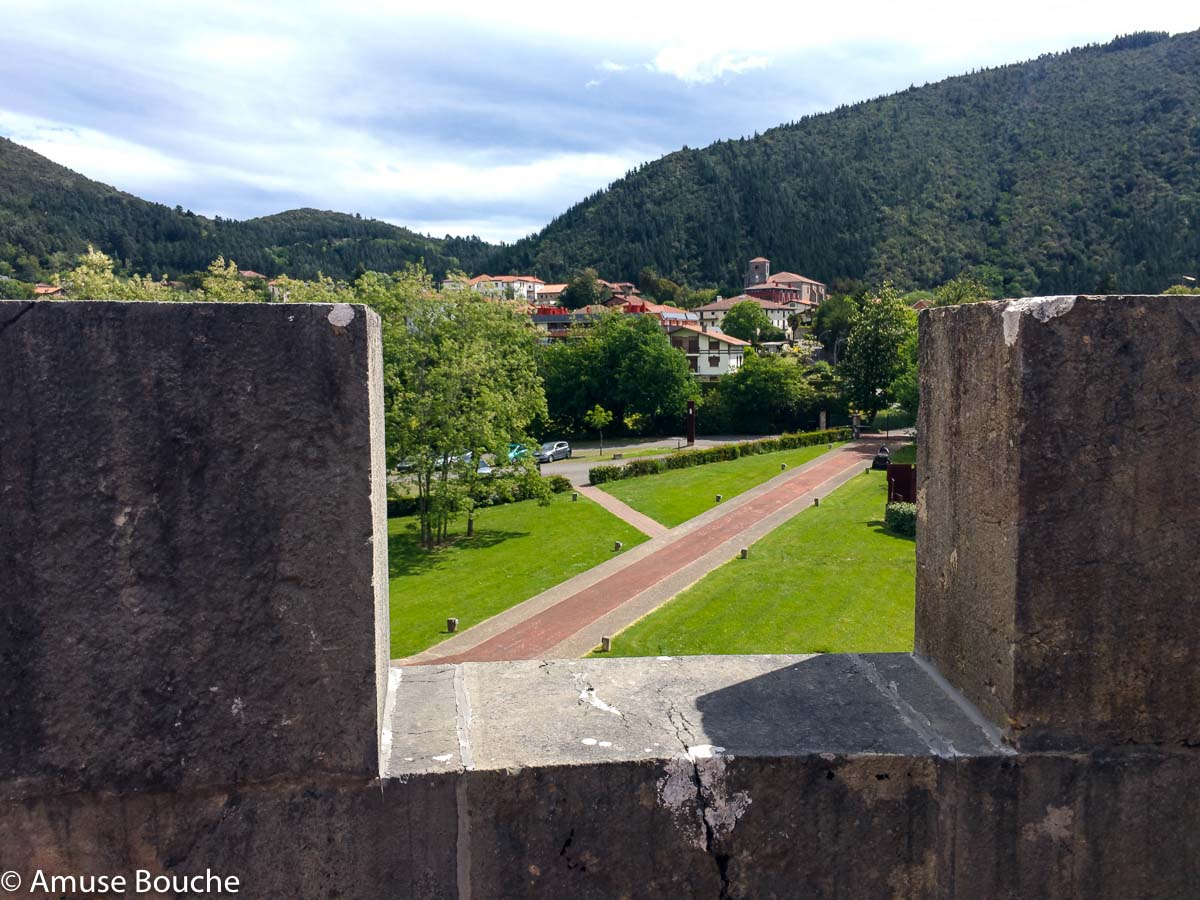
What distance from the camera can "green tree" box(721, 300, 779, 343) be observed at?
8288cm

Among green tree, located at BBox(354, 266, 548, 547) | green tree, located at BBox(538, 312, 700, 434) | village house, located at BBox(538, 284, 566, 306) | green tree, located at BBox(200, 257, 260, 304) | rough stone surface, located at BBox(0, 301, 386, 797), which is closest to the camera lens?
rough stone surface, located at BBox(0, 301, 386, 797)

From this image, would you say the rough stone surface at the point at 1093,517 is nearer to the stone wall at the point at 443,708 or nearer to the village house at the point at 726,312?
the stone wall at the point at 443,708

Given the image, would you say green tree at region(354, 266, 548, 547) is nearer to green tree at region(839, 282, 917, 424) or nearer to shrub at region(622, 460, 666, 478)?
shrub at region(622, 460, 666, 478)

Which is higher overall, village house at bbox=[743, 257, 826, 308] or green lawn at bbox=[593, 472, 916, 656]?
village house at bbox=[743, 257, 826, 308]

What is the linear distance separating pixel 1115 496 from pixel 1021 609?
1.14 feet

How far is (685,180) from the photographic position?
147750 millimetres

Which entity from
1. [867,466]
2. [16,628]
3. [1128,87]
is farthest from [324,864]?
[1128,87]

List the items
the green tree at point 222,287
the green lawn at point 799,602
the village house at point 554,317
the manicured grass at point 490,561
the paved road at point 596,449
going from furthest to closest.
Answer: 1. the village house at point 554,317
2. the paved road at point 596,449
3. the green tree at point 222,287
4. the manicured grass at point 490,561
5. the green lawn at point 799,602

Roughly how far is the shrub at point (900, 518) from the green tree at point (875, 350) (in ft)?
74.1

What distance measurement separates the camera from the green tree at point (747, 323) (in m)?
82.9

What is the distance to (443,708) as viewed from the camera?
93.3 inches

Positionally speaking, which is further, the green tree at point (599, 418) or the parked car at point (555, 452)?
the green tree at point (599, 418)

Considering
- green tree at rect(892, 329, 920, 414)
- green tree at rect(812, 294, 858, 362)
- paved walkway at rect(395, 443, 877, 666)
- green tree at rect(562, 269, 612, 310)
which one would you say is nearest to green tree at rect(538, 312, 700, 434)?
green tree at rect(892, 329, 920, 414)

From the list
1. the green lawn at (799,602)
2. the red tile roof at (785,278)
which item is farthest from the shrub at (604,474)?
the red tile roof at (785,278)
